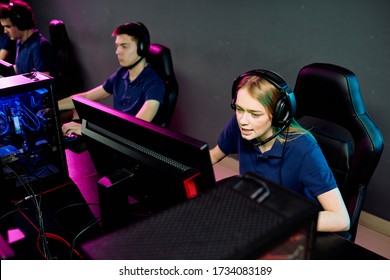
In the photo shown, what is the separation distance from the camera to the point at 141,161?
40.9 inches

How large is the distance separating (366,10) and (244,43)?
780 mm

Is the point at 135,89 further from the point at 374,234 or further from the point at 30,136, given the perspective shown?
the point at 374,234

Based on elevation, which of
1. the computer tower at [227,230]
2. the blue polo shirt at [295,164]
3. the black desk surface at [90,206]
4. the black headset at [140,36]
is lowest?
the black desk surface at [90,206]

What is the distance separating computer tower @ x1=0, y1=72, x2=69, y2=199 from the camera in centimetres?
139

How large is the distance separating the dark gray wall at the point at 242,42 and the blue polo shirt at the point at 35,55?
0.67 m

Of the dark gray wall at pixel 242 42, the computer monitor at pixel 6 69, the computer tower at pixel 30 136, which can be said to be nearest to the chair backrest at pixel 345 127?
the dark gray wall at pixel 242 42

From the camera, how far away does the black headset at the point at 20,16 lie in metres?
2.88

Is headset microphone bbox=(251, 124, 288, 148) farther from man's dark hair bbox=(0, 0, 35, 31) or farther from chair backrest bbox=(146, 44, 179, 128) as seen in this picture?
man's dark hair bbox=(0, 0, 35, 31)

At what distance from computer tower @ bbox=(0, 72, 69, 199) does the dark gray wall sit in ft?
4.71

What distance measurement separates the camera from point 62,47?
3.42m

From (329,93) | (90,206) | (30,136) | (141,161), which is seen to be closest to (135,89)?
(30,136)

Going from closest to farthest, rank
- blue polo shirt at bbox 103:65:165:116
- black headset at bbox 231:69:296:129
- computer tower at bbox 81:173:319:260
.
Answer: computer tower at bbox 81:173:319:260, black headset at bbox 231:69:296:129, blue polo shirt at bbox 103:65:165:116

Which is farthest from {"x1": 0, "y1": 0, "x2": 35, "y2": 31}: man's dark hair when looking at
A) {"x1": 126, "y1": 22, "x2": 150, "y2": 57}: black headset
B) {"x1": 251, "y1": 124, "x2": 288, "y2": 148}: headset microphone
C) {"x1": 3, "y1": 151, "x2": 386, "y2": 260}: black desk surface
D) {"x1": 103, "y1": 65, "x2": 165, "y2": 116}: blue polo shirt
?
{"x1": 251, "y1": 124, "x2": 288, "y2": 148}: headset microphone

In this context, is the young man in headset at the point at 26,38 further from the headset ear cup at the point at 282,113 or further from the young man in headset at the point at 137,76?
the headset ear cup at the point at 282,113
